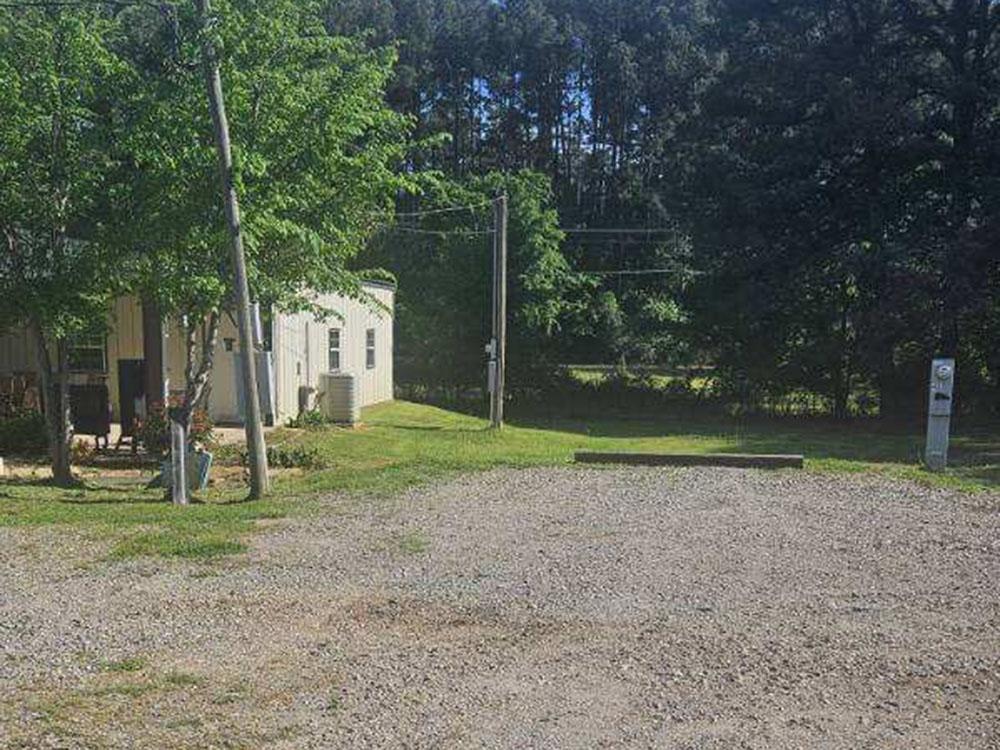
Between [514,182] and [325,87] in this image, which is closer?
[325,87]

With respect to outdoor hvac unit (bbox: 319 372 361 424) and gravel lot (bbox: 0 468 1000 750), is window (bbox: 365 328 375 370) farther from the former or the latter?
gravel lot (bbox: 0 468 1000 750)

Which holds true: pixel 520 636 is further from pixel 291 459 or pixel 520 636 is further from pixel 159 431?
pixel 159 431

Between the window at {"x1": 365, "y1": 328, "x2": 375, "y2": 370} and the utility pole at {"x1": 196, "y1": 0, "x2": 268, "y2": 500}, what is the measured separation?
40.0ft

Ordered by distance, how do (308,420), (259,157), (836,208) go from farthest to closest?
(836,208) → (308,420) → (259,157)

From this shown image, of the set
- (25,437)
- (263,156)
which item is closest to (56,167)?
→ (263,156)

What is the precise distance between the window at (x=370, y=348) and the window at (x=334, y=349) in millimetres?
2047

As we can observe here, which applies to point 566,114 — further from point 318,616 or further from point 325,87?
point 318,616

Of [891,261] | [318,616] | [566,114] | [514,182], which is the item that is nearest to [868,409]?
[891,261]

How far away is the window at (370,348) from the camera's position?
2287 cm

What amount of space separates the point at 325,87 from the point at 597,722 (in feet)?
31.0

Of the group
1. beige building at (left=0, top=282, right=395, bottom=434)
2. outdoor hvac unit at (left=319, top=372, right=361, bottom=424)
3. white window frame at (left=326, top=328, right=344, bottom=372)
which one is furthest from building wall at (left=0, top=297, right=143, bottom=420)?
white window frame at (left=326, top=328, right=344, bottom=372)

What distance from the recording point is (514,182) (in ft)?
104

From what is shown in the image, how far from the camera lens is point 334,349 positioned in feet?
67.6

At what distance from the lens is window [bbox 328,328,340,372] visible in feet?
66.9
